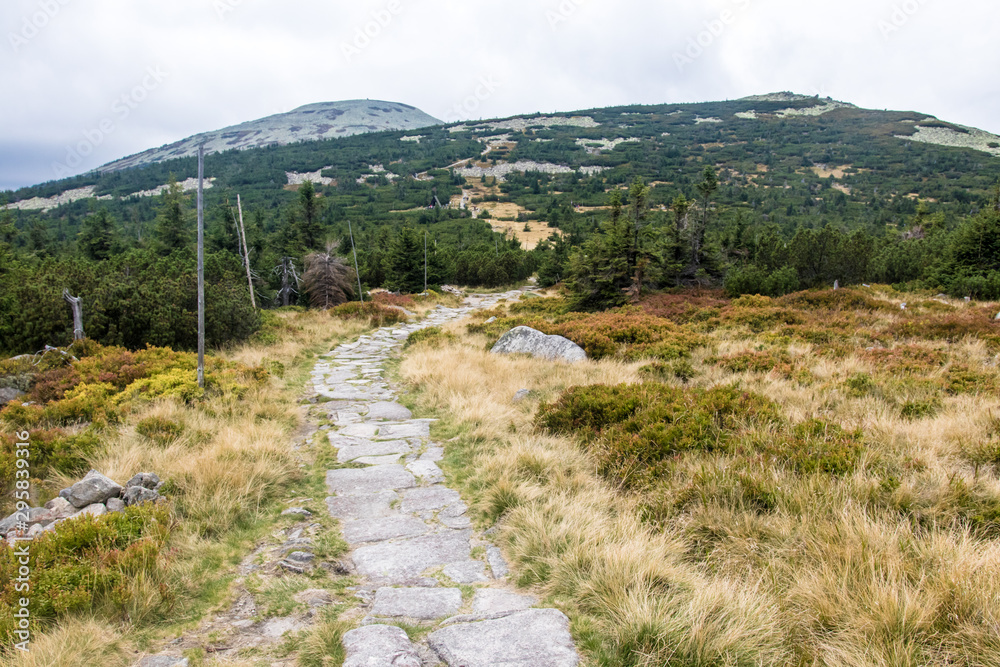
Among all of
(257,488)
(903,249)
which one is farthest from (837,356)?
(903,249)

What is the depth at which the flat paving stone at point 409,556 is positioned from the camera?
139 inches

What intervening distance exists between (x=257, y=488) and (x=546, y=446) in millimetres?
3010

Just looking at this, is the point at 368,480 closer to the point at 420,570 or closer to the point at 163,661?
the point at 420,570

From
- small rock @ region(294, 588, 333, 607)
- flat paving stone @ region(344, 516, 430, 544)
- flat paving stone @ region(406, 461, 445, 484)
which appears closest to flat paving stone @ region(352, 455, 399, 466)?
flat paving stone @ region(406, 461, 445, 484)

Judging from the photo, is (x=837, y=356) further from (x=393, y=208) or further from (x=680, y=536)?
(x=393, y=208)

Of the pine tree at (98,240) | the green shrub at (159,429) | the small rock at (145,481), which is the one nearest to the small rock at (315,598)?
the small rock at (145,481)

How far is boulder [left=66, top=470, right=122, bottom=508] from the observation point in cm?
417

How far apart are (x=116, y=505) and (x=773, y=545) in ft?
17.0

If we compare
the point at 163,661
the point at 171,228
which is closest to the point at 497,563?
the point at 163,661

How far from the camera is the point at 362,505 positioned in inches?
185

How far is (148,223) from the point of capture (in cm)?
8962

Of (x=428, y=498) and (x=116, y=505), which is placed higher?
(x=116, y=505)

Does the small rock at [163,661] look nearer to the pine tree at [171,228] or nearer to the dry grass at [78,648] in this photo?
the dry grass at [78,648]

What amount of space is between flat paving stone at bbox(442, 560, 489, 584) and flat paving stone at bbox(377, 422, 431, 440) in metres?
3.21
